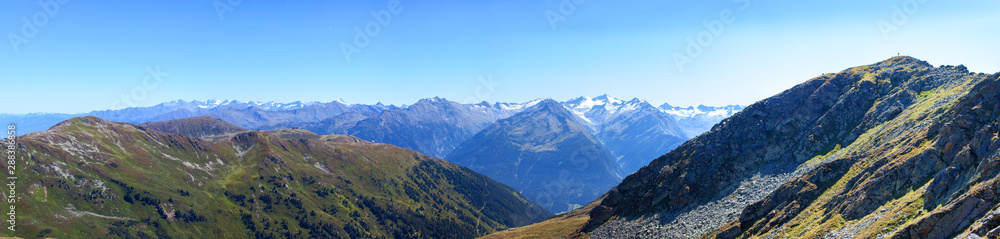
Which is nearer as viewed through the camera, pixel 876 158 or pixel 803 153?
pixel 876 158

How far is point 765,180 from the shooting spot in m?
80.9

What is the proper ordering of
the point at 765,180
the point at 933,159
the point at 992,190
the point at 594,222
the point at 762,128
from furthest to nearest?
the point at 594,222 → the point at 762,128 → the point at 765,180 → the point at 933,159 → the point at 992,190

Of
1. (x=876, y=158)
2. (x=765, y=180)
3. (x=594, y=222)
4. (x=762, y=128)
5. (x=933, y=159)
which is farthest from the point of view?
(x=594, y=222)

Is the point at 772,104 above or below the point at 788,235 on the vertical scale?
above

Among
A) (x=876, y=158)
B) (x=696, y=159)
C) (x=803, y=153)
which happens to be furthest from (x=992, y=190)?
(x=696, y=159)

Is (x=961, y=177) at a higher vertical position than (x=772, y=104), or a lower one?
lower

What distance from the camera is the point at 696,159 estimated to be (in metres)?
99.2

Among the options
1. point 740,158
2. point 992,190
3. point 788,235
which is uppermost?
point 740,158

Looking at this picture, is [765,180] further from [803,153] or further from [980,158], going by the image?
[980,158]

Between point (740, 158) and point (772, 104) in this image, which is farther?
point (772, 104)

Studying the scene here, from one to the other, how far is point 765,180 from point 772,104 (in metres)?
31.8

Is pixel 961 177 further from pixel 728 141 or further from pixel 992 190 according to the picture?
pixel 728 141

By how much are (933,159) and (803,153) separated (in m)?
38.1

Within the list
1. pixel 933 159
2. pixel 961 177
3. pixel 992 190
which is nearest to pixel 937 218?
pixel 992 190
